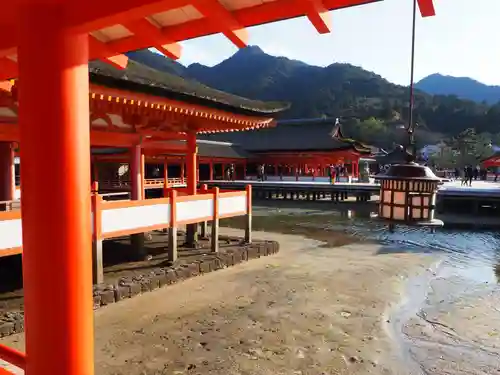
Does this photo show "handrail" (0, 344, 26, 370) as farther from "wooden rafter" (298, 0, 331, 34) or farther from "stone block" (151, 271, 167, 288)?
"stone block" (151, 271, 167, 288)

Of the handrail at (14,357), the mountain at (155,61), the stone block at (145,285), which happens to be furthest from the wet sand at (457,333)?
the mountain at (155,61)

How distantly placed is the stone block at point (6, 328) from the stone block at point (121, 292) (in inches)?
75.1

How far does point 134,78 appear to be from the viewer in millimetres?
6863

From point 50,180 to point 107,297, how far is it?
243 inches

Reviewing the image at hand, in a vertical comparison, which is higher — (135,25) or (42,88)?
(135,25)

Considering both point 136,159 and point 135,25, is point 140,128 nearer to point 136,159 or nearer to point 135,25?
point 136,159

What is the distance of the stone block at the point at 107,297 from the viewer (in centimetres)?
723

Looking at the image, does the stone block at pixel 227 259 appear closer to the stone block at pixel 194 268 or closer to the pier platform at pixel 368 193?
the stone block at pixel 194 268

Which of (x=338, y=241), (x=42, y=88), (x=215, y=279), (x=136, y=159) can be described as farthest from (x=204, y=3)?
(x=338, y=241)

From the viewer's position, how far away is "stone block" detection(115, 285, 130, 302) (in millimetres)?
7500

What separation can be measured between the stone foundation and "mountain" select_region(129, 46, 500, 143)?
Result: 223 feet

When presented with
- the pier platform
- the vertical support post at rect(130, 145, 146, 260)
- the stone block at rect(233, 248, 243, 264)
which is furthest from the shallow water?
the pier platform

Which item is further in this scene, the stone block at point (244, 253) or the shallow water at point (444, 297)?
the stone block at point (244, 253)

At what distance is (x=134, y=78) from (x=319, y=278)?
20.7 feet
